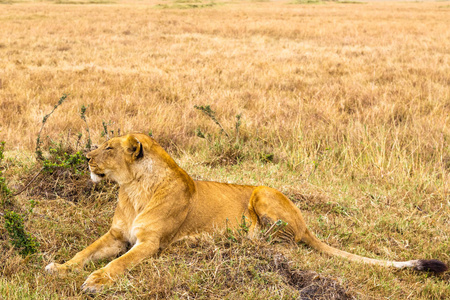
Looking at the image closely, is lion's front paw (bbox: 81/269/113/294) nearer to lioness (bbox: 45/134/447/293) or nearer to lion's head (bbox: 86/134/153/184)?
lioness (bbox: 45/134/447/293)

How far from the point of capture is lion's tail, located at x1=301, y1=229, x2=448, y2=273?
3.17 m

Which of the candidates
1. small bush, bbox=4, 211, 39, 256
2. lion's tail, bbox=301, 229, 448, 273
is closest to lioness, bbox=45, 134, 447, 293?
lion's tail, bbox=301, 229, 448, 273

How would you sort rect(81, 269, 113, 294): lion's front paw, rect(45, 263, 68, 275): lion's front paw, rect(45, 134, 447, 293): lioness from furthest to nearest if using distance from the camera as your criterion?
rect(45, 134, 447, 293): lioness → rect(45, 263, 68, 275): lion's front paw → rect(81, 269, 113, 294): lion's front paw

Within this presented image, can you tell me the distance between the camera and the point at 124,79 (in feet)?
35.0

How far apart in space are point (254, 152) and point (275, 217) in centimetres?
262

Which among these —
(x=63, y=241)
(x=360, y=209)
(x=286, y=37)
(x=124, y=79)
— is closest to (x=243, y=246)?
(x=63, y=241)

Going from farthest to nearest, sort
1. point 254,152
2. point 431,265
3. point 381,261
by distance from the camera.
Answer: point 254,152 < point 381,261 < point 431,265

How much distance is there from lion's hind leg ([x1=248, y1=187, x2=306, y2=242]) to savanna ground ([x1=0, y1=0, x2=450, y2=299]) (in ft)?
0.44

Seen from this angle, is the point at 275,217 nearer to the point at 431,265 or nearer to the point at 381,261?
the point at 381,261

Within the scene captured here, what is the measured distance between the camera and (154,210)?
125 inches

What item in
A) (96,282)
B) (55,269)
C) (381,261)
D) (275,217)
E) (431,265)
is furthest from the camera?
(275,217)

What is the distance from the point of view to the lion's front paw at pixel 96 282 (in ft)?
9.02

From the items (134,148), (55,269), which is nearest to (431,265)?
(134,148)

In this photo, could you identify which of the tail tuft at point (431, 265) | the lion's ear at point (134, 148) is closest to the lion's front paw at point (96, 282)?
the lion's ear at point (134, 148)
